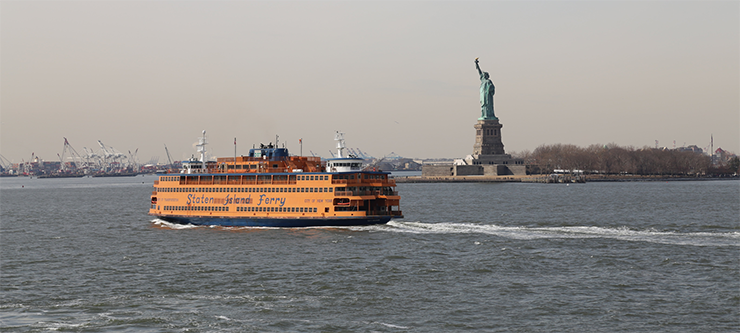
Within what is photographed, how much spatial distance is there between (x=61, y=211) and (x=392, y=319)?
79333 mm

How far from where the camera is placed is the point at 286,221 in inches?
2349

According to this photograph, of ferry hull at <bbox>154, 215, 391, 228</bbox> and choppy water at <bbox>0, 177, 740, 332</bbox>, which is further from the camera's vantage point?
ferry hull at <bbox>154, 215, 391, 228</bbox>

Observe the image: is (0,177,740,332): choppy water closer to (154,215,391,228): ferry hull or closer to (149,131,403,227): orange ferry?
(154,215,391,228): ferry hull

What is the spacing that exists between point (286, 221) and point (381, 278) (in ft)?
79.1

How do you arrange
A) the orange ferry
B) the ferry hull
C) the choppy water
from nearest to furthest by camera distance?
the choppy water → the ferry hull → the orange ferry

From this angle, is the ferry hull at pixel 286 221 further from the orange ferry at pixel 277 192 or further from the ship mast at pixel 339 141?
the ship mast at pixel 339 141

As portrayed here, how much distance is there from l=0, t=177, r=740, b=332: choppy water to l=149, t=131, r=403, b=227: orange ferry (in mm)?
1698

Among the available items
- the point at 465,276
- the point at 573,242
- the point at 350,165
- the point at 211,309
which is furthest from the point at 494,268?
the point at 350,165

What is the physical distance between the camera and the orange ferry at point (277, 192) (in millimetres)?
57812

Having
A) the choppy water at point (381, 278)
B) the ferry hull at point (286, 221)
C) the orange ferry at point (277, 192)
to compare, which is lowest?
the choppy water at point (381, 278)

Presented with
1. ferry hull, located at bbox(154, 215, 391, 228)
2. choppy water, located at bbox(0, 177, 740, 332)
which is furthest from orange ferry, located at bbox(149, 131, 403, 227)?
choppy water, located at bbox(0, 177, 740, 332)

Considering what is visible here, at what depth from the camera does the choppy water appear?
28250 millimetres

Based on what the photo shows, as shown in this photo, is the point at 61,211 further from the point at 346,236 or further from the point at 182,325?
the point at 182,325

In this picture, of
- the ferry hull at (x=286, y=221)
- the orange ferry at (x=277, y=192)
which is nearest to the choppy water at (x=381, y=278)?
the ferry hull at (x=286, y=221)
